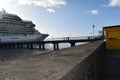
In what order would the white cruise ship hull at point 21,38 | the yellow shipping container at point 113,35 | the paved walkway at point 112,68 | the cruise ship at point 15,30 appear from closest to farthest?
1. the paved walkway at point 112,68
2. the yellow shipping container at point 113,35
3. the white cruise ship hull at point 21,38
4. the cruise ship at point 15,30

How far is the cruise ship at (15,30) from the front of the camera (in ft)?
300

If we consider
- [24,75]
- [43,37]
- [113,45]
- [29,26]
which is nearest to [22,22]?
[29,26]

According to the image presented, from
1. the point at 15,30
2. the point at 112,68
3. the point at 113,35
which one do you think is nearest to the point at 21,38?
the point at 15,30

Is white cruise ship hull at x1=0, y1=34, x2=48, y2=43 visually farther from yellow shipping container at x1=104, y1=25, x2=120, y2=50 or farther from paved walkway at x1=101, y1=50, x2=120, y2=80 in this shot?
paved walkway at x1=101, y1=50, x2=120, y2=80

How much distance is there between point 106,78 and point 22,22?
94303mm

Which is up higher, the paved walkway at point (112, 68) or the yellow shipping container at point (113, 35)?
the yellow shipping container at point (113, 35)

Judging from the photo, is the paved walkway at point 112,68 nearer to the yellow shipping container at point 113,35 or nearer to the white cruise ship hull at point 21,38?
the yellow shipping container at point 113,35

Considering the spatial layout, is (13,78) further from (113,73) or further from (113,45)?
(113,45)

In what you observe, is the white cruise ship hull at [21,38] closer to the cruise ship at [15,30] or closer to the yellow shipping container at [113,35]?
the cruise ship at [15,30]

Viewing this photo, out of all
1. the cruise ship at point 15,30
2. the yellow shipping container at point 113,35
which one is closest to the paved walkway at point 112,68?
the yellow shipping container at point 113,35

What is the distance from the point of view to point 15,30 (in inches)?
3740

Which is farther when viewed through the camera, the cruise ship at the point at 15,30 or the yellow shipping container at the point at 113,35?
the cruise ship at the point at 15,30

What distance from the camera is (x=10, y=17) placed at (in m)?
98.8

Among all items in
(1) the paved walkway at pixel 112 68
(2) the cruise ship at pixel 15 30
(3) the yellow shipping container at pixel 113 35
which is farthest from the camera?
(2) the cruise ship at pixel 15 30
